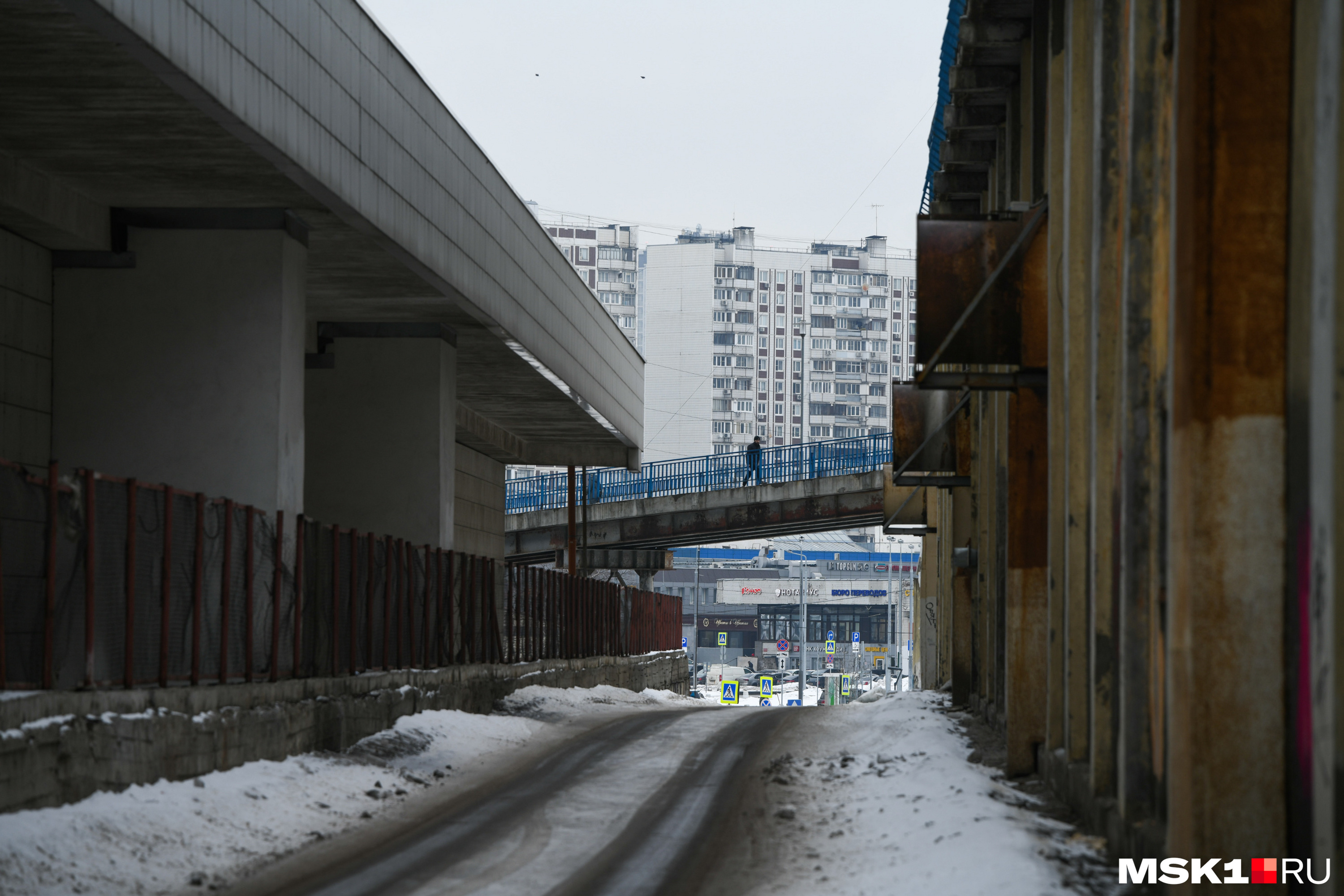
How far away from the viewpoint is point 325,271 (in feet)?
66.9

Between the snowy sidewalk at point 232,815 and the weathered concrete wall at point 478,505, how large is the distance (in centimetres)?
1692

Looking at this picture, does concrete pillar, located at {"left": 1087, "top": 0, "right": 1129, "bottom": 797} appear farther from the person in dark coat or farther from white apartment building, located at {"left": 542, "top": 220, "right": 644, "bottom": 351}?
white apartment building, located at {"left": 542, "top": 220, "right": 644, "bottom": 351}

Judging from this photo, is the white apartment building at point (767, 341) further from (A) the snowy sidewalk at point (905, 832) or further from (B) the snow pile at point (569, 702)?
(A) the snowy sidewalk at point (905, 832)

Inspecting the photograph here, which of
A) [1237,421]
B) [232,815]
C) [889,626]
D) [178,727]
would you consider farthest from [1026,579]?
[889,626]

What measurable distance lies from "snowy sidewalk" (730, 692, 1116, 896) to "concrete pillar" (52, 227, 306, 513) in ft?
24.0

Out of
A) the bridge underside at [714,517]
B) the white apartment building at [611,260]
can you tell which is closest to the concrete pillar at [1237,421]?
the bridge underside at [714,517]

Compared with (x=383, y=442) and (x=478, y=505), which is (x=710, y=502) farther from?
(x=383, y=442)

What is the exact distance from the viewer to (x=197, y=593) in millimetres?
13078

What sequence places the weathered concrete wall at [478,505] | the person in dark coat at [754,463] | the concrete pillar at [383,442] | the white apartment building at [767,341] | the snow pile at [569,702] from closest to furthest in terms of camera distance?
1. the snow pile at [569,702]
2. the concrete pillar at [383,442]
3. the weathered concrete wall at [478,505]
4. the person in dark coat at [754,463]
5. the white apartment building at [767,341]

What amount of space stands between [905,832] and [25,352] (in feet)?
39.5

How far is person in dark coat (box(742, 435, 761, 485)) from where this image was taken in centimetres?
5162

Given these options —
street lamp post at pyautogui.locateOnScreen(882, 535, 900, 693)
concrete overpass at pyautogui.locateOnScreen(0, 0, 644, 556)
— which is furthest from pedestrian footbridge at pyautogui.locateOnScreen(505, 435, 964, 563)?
concrete overpass at pyautogui.locateOnScreen(0, 0, 644, 556)

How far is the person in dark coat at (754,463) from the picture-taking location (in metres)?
51.6

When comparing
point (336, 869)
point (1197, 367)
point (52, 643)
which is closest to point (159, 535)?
point (52, 643)
